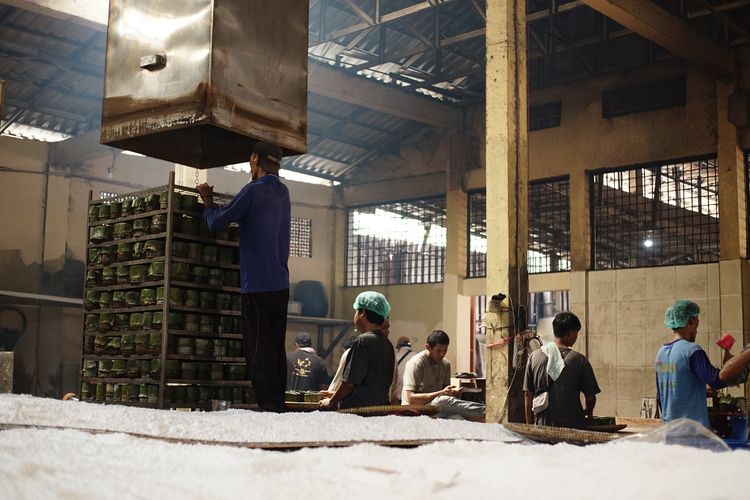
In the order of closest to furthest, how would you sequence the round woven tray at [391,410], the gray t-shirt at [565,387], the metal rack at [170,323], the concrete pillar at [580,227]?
the round woven tray at [391,410]
the metal rack at [170,323]
the gray t-shirt at [565,387]
the concrete pillar at [580,227]

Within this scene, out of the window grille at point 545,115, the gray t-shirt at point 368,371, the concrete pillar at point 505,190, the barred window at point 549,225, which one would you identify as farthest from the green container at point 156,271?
the window grille at point 545,115

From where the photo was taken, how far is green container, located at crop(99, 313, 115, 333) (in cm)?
501

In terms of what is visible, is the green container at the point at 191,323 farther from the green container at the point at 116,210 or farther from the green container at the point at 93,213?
the green container at the point at 93,213

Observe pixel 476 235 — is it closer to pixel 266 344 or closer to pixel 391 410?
pixel 266 344

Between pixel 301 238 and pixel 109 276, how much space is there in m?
12.9

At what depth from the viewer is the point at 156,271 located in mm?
4758

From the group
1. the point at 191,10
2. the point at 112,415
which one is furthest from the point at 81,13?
the point at 112,415

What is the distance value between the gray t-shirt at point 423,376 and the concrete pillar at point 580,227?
23.2 feet

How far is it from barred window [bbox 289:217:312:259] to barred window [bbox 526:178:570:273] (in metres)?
4.93

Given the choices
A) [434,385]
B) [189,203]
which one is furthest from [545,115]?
[189,203]

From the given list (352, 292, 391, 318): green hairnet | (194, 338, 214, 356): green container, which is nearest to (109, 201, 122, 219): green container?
(194, 338, 214, 356): green container

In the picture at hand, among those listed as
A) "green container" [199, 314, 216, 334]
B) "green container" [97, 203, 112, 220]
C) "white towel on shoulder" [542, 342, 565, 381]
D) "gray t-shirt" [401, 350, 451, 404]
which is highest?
"green container" [97, 203, 112, 220]

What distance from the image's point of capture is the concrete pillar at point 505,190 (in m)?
7.16

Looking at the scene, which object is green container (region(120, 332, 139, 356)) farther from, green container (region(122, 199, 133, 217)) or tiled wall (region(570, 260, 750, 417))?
tiled wall (region(570, 260, 750, 417))
